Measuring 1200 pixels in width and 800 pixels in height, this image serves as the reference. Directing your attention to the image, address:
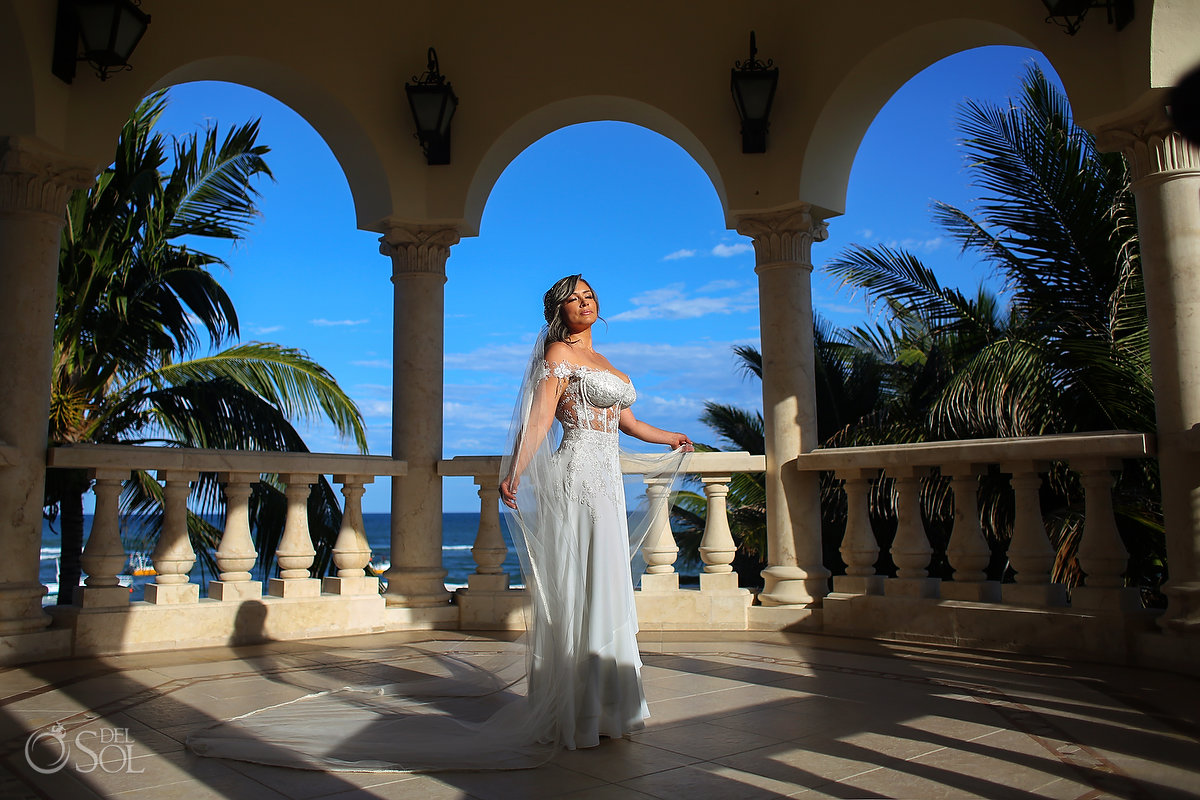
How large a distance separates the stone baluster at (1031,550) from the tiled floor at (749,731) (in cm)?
44

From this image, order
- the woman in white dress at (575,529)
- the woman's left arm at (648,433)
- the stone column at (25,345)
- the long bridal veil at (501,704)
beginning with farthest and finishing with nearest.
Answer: the stone column at (25,345)
the woman's left arm at (648,433)
the woman in white dress at (575,529)
the long bridal veil at (501,704)

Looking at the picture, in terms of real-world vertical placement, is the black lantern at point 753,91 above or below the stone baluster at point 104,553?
above

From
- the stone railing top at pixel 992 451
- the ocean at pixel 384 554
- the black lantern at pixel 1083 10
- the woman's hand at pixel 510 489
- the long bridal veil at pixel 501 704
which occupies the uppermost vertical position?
the black lantern at pixel 1083 10

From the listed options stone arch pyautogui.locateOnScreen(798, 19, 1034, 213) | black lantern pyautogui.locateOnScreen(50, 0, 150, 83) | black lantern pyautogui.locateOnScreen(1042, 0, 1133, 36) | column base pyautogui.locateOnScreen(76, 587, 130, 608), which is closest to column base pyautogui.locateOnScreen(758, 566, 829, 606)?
stone arch pyautogui.locateOnScreen(798, 19, 1034, 213)

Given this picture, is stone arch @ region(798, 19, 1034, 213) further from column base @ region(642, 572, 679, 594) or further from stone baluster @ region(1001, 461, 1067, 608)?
column base @ region(642, 572, 679, 594)

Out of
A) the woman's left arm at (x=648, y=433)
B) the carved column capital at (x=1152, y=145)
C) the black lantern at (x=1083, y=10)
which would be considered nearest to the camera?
the woman's left arm at (x=648, y=433)

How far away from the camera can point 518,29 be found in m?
7.66

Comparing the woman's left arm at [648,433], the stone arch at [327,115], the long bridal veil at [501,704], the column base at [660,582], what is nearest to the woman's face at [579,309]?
the long bridal veil at [501,704]

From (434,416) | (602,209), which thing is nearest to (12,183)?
(434,416)

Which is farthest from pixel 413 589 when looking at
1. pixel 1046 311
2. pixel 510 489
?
pixel 1046 311

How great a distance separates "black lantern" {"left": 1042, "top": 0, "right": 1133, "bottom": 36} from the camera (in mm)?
5543

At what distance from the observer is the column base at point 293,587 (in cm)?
684

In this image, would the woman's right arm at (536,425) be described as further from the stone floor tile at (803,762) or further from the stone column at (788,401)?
the stone column at (788,401)

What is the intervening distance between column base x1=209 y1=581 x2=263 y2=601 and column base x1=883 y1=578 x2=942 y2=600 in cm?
462
